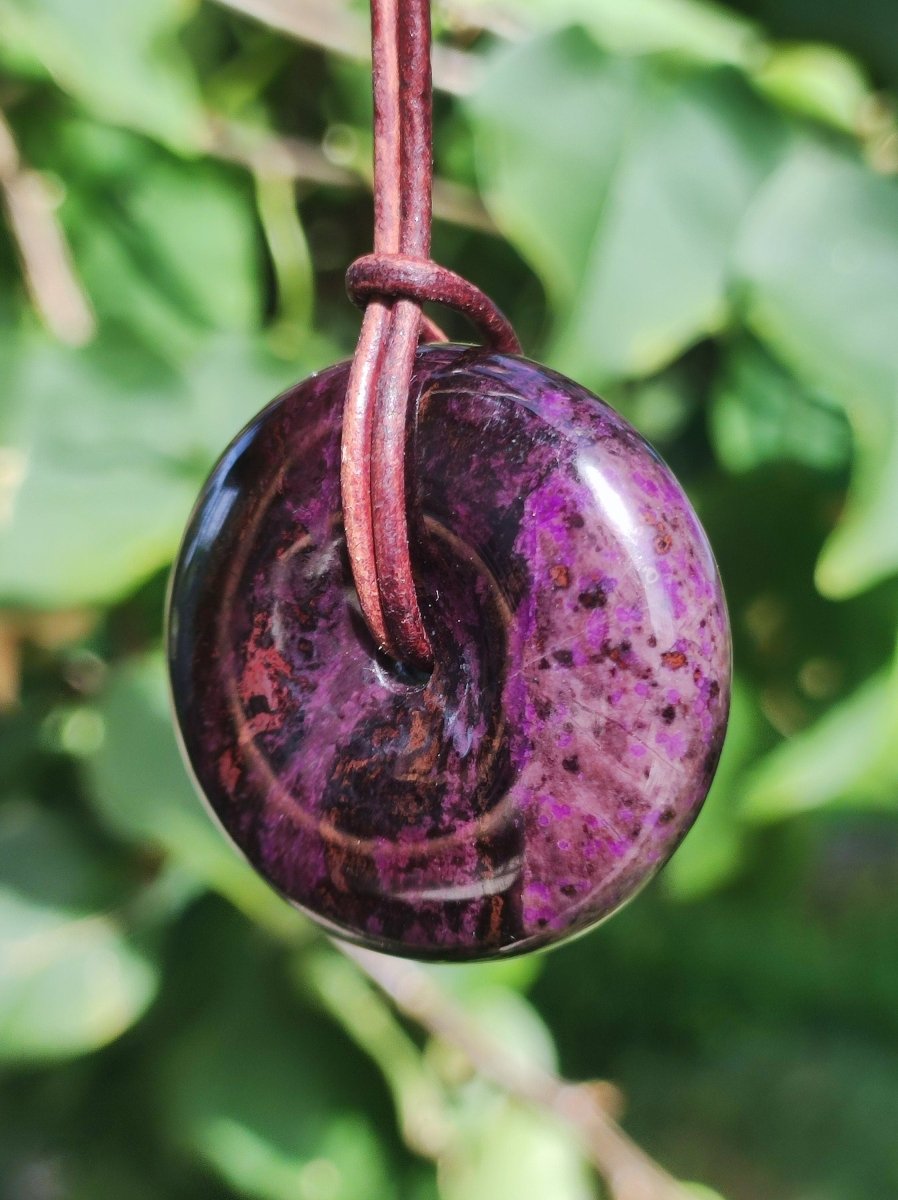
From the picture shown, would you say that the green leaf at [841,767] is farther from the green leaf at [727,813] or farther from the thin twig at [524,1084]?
the thin twig at [524,1084]

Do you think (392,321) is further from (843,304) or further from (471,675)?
(843,304)

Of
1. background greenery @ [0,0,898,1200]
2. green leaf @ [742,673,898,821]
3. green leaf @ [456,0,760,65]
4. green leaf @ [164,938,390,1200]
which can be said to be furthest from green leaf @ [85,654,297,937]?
green leaf @ [456,0,760,65]

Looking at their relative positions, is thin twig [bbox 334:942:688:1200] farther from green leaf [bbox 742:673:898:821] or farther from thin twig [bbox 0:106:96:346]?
thin twig [bbox 0:106:96:346]

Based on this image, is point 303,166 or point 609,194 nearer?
point 609,194

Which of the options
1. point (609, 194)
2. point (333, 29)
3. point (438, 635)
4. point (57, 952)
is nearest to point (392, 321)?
point (438, 635)

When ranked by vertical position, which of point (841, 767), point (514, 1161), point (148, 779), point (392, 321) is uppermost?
point (392, 321)

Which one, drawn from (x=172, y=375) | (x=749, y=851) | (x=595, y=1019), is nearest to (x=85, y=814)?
(x=172, y=375)

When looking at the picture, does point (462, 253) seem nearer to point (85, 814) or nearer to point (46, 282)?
point (46, 282)
